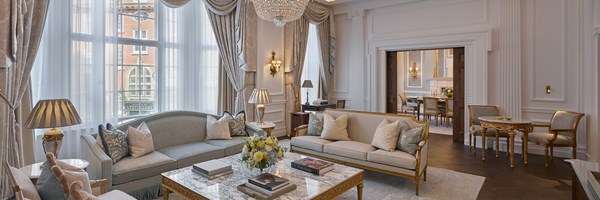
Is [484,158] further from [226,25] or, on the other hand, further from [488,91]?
[226,25]

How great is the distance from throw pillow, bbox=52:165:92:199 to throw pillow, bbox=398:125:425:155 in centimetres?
324

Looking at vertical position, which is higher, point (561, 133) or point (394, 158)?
point (561, 133)

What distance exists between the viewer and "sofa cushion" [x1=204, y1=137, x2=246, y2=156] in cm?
417

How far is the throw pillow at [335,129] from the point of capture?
4.54 meters

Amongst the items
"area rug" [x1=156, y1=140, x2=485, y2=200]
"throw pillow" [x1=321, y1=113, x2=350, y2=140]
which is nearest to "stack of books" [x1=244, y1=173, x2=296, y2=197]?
"area rug" [x1=156, y1=140, x2=485, y2=200]

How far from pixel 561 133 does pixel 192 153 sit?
222 inches

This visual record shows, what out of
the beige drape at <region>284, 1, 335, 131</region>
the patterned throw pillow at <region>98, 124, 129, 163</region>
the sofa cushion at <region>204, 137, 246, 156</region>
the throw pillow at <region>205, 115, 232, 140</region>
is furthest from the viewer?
the beige drape at <region>284, 1, 335, 131</region>

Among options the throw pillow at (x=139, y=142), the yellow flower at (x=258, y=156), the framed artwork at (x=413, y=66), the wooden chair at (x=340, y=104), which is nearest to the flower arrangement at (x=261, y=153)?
the yellow flower at (x=258, y=156)

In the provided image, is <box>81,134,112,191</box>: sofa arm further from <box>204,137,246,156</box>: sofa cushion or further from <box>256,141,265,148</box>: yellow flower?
<box>256,141,265,148</box>: yellow flower

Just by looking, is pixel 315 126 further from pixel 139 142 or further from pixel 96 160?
pixel 96 160

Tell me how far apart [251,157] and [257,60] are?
3438 millimetres

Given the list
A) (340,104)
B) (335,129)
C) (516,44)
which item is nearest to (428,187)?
(335,129)

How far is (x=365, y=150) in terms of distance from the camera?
3949 mm

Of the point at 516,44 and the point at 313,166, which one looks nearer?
the point at 313,166
